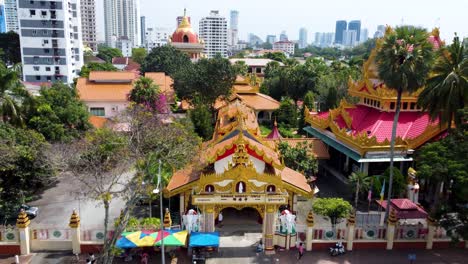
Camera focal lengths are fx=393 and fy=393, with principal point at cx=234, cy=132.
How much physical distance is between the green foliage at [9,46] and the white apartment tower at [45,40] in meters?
15.1

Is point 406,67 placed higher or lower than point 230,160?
higher

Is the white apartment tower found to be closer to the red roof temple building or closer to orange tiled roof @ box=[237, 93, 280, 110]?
orange tiled roof @ box=[237, 93, 280, 110]

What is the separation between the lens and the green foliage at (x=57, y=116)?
103ft

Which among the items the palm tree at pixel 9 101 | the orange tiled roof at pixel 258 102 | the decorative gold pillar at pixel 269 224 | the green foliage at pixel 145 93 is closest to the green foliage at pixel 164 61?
the orange tiled roof at pixel 258 102

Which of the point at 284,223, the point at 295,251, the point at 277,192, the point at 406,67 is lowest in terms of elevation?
the point at 295,251

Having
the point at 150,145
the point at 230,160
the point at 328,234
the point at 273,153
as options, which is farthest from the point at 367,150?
the point at 150,145

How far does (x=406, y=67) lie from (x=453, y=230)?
9118mm

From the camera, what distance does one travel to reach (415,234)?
892 inches

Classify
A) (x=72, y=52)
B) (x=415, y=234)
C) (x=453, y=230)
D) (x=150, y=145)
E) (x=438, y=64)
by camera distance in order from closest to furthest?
(x=453, y=230) → (x=415, y=234) → (x=438, y=64) → (x=150, y=145) → (x=72, y=52)

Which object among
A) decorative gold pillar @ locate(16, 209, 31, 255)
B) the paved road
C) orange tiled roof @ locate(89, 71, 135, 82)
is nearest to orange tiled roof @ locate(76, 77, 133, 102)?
orange tiled roof @ locate(89, 71, 135, 82)

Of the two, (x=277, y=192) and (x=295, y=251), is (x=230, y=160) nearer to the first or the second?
(x=277, y=192)

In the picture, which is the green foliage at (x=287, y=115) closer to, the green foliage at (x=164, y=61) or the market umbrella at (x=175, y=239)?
the green foliage at (x=164, y=61)

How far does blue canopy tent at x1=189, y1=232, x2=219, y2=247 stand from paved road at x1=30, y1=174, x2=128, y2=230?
6616 mm

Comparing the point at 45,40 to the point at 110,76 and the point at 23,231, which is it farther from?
the point at 23,231
